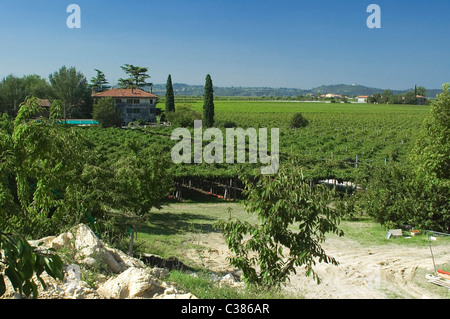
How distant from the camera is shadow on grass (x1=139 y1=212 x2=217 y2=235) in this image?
20372mm

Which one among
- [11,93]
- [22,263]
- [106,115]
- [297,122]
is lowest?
[22,263]

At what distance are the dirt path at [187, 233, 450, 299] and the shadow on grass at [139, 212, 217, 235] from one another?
3.13 meters

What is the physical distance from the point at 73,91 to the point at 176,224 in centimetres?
5719

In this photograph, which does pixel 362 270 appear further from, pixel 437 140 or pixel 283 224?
pixel 437 140

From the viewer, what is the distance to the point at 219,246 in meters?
17.6

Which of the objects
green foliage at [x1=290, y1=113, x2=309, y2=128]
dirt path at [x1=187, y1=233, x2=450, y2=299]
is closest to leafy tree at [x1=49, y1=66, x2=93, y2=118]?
green foliage at [x1=290, y1=113, x2=309, y2=128]

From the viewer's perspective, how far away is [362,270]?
1351 centimetres

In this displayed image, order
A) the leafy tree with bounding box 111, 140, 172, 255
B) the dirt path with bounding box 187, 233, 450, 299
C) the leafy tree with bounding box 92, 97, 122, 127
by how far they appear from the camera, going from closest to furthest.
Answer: the dirt path with bounding box 187, 233, 450, 299
the leafy tree with bounding box 111, 140, 172, 255
the leafy tree with bounding box 92, 97, 122, 127

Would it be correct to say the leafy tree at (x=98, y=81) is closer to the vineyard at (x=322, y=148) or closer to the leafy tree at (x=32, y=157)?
the vineyard at (x=322, y=148)

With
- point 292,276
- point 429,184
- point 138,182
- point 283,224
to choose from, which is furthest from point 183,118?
point 283,224

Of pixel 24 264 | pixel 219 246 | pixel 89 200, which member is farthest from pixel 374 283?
pixel 24 264

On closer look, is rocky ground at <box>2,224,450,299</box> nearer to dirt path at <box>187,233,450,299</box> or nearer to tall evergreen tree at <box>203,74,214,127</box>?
dirt path at <box>187,233,450,299</box>

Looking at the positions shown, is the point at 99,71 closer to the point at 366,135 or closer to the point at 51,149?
the point at 366,135

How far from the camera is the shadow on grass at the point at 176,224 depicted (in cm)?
2037
